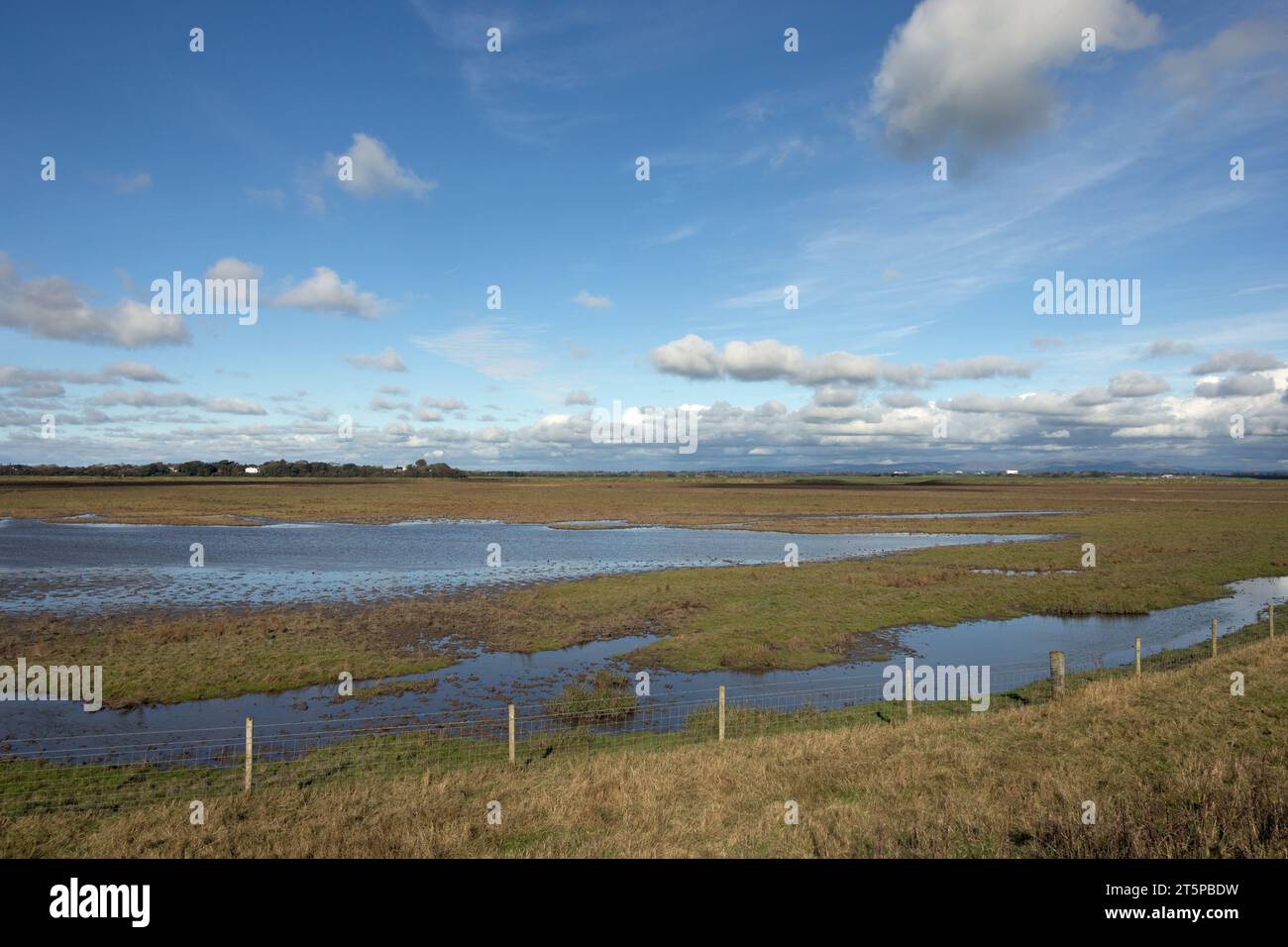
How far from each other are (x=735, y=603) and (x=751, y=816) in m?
24.1

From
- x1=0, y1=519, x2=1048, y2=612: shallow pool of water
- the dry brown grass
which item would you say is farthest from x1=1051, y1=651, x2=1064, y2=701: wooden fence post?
x1=0, y1=519, x2=1048, y2=612: shallow pool of water

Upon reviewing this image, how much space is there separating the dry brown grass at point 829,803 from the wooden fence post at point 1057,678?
1.92 metres

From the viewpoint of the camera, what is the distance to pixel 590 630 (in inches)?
1223

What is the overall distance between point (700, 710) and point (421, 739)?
740 cm

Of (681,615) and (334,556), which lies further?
(334,556)

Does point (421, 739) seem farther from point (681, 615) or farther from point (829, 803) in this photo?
point (681, 615)

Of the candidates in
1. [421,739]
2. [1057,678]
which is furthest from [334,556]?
[1057,678]

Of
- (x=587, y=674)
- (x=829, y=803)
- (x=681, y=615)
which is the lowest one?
(x=587, y=674)

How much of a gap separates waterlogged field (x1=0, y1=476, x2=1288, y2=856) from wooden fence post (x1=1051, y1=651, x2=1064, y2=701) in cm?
57

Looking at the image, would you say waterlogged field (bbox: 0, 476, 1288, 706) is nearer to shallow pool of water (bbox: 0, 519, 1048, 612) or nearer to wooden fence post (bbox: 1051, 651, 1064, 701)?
shallow pool of water (bbox: 0, 519, 1048, 612)

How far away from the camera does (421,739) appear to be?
706 inches

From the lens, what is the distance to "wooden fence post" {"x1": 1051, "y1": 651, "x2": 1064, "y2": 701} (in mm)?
18875
